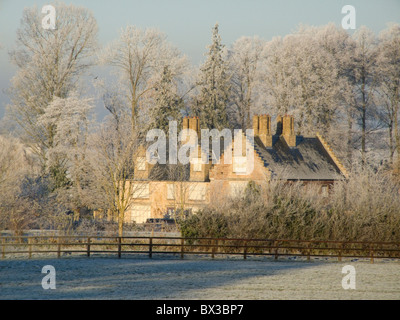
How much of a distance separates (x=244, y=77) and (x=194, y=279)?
41.7 m

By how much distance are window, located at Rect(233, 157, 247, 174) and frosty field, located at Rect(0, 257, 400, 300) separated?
17.6 metres

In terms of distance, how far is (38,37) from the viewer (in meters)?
49.6

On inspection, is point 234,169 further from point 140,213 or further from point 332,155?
point 140,213

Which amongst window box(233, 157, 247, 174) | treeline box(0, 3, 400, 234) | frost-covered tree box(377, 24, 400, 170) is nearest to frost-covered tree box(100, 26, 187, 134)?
treeline box(0, 3, 400, 234)

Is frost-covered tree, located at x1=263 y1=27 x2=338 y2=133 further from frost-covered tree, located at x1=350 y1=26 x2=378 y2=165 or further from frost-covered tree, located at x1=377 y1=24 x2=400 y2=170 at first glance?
frost-covered tree, located at x1=377 y1=24 x2=400 y2=170

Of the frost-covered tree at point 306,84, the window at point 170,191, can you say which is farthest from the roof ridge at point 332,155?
the window at point 170,191

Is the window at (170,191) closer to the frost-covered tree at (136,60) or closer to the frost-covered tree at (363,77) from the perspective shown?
the frost-covered tree at (136,60)

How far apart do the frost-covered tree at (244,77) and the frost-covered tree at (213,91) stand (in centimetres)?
112

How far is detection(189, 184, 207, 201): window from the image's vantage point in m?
52.8

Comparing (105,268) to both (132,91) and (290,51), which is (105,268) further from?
(290,51)

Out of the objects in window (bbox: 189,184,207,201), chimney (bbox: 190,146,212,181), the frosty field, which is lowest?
the frosty field

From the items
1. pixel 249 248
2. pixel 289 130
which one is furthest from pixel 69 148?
pixel 289 130

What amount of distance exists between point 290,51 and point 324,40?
3559 mm

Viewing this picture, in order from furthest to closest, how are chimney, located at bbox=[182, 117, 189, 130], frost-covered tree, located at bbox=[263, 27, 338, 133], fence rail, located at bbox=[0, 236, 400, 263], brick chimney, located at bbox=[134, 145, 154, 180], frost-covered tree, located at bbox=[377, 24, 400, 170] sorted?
frost-covered tree, located at bbox=[263, 27, 338, 133]
frost-covered tree, located at bbox=[377, 24, 400, 170]
chimney, located at bbox=[182, 117, 189, 130]
brick chimney, located at bbox=[134, 145, 154, 180]
fence rail, located at bbox=[0, 236, 400, 263]
